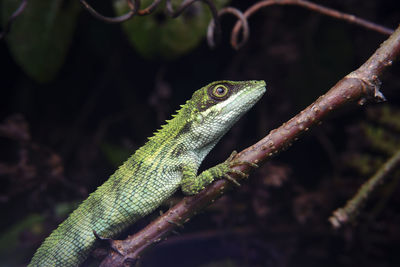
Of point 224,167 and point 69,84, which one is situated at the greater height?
point 69,84

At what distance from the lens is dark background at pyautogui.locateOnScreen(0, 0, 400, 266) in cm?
251

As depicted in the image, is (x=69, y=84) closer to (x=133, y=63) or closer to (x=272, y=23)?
(x=133, y=63)

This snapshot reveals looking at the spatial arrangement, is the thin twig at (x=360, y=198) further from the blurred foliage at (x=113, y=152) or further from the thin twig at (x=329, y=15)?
the blurred foliage at (x=113, y=152)

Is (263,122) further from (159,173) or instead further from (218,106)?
(159,173)

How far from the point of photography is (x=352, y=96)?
1554 mm

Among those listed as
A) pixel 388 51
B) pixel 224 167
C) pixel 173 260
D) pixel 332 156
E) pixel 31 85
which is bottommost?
pixel 332 156

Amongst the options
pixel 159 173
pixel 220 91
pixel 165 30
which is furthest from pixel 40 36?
pixel 220 91

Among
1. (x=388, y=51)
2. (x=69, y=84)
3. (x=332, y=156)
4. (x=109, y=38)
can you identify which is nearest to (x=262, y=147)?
(x=388, y=51)

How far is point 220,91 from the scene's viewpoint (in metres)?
1.71

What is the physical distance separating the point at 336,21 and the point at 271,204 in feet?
5.74

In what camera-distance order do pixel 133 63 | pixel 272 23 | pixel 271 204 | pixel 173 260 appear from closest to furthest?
pixel 173 260 < pixel 271 204 < pixel 133 63 < pixel 272 23

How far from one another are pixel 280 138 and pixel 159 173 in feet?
2.24

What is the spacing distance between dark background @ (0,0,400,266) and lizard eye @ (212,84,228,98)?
24.6 inches

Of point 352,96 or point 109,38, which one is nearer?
point 352,96
